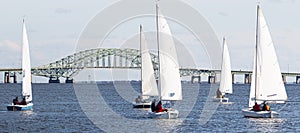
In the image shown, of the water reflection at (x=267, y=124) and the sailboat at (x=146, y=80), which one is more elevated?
the sailboat at (x=146, y=80)

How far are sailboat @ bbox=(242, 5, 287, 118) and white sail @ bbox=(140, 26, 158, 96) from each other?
1280 centimetres

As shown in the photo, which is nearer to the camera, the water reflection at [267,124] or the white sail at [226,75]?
the water reflection at [267,124]

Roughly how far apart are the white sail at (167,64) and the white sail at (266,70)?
20.6 feet

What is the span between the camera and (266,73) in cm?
5800

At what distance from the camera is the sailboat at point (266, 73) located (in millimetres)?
57000

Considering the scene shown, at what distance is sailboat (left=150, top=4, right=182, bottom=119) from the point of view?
179 ft

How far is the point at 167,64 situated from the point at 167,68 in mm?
334

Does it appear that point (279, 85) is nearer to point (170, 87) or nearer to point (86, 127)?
point (170, 87)

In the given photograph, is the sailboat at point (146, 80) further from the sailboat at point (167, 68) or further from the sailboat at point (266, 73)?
the sailboat at point (266, 73)

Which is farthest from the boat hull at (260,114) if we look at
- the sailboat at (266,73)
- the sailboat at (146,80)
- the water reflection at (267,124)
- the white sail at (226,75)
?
the white sail at (226,75)

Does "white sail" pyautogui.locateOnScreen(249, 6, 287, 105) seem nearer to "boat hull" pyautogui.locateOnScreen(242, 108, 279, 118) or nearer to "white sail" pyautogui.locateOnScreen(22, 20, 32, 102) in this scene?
"boat hull" pyautogui.locateOnScreen(242, 108, 279, 118)

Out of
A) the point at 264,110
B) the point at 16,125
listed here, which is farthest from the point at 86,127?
the point at 264,110

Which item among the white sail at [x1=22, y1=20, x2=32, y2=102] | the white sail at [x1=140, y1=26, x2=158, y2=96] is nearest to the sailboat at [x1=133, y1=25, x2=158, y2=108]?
the white sail at [x1=140, y1=26, x2=158, y2=96]

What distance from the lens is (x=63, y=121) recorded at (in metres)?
56.1
